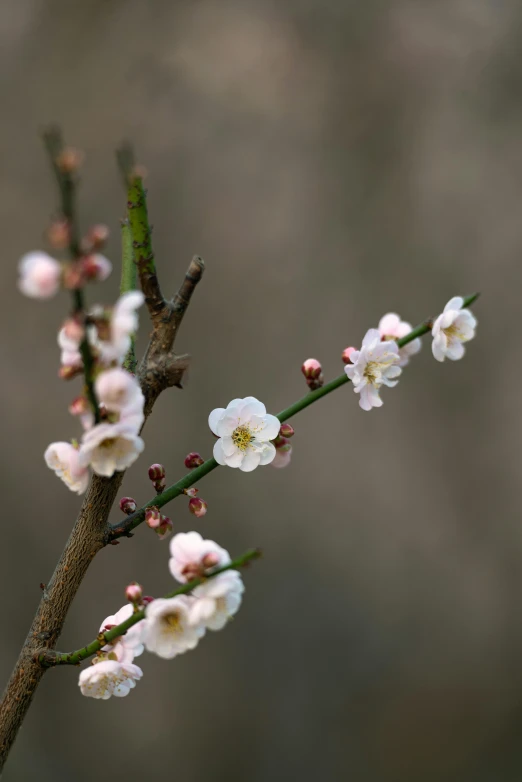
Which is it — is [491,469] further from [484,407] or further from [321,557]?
[321,557]

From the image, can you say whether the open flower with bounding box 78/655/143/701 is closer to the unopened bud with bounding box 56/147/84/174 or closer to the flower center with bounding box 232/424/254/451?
the flower center with bounding box 232/424/254/451

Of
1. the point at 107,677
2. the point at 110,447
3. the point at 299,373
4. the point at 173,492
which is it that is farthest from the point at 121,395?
the point at 299,373

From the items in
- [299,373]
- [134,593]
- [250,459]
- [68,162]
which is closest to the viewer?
[68,162]

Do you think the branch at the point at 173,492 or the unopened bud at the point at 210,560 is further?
the branch at the point at 173,492

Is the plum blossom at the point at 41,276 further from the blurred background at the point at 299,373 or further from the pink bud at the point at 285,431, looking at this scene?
the blurred background at the point at 299,373

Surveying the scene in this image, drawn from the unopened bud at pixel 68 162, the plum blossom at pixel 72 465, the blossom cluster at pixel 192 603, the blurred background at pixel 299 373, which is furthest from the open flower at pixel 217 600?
the blurred background at pixel 299 373

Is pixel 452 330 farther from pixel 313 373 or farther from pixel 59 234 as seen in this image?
pixel 59 234
